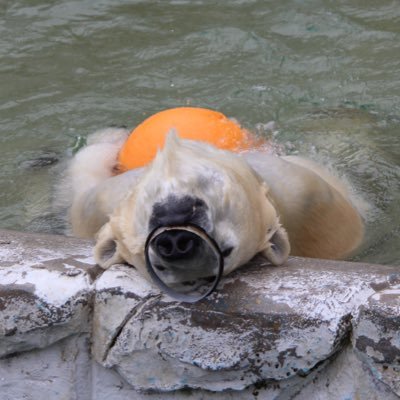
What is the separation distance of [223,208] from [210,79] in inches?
109

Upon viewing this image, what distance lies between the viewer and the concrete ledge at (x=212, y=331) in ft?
7.80

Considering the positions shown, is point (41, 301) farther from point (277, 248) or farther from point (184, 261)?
point (277, 248)

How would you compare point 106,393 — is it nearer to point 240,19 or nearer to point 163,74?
point 163,74

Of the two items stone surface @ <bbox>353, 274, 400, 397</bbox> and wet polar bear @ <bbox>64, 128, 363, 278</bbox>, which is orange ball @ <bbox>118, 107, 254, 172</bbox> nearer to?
wet polar bear @ <bbox>64, 128, 363, 278</bbox>

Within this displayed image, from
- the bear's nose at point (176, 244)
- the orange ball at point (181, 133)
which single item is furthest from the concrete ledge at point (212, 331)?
the orange ball at point (181, 133)

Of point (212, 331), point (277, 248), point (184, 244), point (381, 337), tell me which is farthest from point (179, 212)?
point (381, 337)

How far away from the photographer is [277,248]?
8.84ft

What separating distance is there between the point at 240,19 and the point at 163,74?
0.81m

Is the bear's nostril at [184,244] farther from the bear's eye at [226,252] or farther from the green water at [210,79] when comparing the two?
the green water at [210,79]

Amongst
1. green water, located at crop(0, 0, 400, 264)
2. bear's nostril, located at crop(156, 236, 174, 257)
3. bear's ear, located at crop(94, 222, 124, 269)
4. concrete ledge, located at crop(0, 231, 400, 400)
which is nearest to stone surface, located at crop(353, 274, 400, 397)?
concrete ledge, located at crop(0, 231, 400, 400)

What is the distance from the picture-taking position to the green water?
4.31m

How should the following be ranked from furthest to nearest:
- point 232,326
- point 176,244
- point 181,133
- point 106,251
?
1. point 181,133
2. point 106,251
3. point 232,326
4. point 176,244

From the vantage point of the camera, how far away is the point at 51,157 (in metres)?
4.54

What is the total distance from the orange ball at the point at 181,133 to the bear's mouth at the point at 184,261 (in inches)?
50.8
